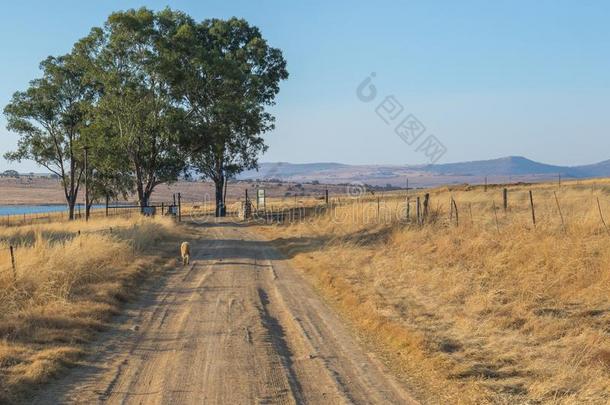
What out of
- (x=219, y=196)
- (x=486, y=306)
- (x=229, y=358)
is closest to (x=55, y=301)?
(x=229, y=358)

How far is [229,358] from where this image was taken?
8055mm

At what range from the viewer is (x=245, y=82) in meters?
49.1

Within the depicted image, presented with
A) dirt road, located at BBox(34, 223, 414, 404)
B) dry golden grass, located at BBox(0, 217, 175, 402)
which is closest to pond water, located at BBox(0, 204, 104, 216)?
dry golden grass, located at BBox(0, 217, 175, 402)

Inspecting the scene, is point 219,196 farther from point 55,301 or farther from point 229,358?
point 229,358

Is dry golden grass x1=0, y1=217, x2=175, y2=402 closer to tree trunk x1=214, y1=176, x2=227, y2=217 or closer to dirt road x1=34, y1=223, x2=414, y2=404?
dirt road x1=34, y1=223, x2=414, y2=404

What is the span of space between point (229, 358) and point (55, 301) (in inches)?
187

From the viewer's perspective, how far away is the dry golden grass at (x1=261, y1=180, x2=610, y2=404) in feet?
22.7

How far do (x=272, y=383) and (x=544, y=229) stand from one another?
34.7ft

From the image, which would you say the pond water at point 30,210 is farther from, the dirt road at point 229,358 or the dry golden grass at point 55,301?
the dirt road at point 229,358

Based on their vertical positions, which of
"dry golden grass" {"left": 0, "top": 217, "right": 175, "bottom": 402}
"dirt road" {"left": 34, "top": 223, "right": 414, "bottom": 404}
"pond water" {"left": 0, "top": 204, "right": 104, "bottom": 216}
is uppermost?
"dry golden grass" {"left": 0, "top": 217, "right": 175, "bottom": 402}

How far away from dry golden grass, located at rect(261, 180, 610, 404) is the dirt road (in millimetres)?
651

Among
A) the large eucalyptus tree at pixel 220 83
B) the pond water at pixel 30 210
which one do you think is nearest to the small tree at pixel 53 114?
the large eucalyptus tree at pixel 220 83

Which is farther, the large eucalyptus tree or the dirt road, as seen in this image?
the large eucalyptus tree

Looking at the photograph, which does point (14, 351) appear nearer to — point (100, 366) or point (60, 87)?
point (100, 366)
